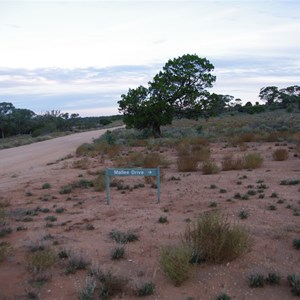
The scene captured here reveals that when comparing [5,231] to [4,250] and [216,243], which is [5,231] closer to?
[4,250]

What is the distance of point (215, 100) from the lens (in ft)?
115

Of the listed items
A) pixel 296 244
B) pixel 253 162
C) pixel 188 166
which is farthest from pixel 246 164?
pixel 296 244

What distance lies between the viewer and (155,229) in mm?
8023

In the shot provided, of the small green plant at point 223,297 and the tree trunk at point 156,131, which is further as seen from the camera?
the tree trunk at point 156,131

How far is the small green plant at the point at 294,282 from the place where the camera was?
516 centimetres

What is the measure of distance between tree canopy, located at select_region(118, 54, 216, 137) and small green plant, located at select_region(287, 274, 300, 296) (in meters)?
26.9

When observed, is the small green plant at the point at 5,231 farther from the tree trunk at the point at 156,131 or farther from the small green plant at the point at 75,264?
the tree trunk at the point at 156,131

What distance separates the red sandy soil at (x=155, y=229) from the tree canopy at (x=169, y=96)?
17700 mm

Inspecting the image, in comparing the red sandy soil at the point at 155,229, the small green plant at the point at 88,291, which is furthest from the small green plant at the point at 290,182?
the small green plant at the point at 88,291

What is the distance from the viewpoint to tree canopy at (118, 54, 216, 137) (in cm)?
3241

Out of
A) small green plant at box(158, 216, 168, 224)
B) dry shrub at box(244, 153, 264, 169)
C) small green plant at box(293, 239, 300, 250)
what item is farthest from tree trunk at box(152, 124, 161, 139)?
small green plant at box(293, 239, 300, 250)

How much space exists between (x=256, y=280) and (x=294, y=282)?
44 centimetres

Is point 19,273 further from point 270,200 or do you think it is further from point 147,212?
point 270,200

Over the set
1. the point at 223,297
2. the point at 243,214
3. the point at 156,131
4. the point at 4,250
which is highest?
the point at 156,131
